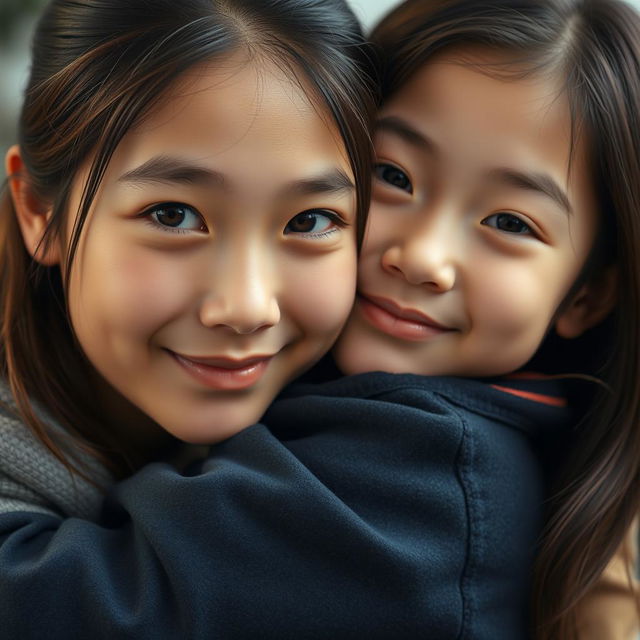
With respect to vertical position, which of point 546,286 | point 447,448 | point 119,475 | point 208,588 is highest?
point 546,286

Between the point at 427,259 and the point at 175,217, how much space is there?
0.87 feet

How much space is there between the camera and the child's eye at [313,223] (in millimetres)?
945

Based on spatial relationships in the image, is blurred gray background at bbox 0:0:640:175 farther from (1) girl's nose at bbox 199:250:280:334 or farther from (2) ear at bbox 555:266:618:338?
(1) girl's nose at bbox 199:250:280:334

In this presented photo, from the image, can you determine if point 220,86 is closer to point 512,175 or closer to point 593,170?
point 512,175

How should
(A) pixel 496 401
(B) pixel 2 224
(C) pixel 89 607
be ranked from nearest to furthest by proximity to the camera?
1. (C) pixel 89 607
2. (A) pixel 496 401
3. (B) pixel 2 224

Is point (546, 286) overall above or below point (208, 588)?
above

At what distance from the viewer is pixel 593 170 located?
1032 millimetres

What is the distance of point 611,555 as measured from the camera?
1.05 m

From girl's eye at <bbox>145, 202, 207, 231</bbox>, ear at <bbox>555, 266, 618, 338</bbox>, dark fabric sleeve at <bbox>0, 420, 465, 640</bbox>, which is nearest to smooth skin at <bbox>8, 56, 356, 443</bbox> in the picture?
girl's eye at <bbox>145, 202, 207, 231</bbox>

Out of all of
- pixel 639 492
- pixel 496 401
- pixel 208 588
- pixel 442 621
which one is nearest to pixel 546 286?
pixel 496 401

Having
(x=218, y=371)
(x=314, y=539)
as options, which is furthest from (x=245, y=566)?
(x=218, y=371)

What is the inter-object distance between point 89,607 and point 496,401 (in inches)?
18.4

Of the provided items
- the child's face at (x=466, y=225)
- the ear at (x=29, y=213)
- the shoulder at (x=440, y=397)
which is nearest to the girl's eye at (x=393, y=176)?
the child's face at (x=466, y=225)

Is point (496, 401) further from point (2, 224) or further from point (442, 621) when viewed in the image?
point (2, 224)
